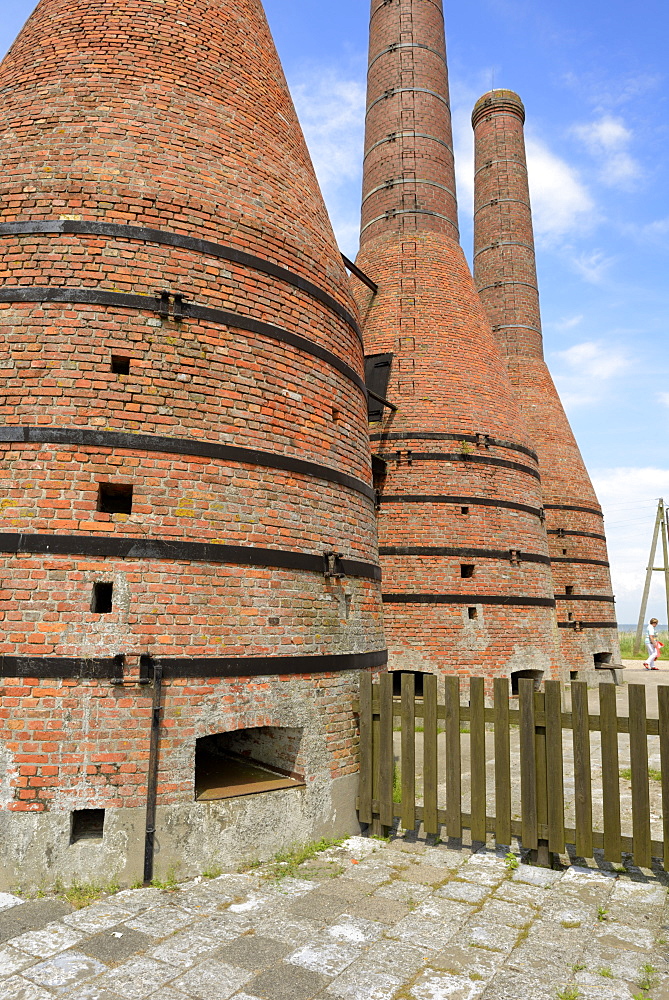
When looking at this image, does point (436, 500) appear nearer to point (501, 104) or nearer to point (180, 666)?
point (180, 666)

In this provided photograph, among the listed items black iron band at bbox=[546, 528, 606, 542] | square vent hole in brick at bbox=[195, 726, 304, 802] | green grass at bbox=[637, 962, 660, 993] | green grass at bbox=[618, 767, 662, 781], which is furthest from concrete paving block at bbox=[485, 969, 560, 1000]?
black iron band at bbox=[546, 528, 606, 542]

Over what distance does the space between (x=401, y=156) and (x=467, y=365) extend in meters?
5.81

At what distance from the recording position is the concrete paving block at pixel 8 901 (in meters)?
4.30

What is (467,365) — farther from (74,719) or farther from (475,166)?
(475,166)

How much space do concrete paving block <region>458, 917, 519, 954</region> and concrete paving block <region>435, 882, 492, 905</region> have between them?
1.07 ft

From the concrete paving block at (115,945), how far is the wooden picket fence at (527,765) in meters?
2.51

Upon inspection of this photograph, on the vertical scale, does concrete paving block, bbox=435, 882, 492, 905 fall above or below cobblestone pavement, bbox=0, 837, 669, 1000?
below

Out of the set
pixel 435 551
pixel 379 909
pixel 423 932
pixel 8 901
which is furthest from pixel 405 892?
pixel 435 551

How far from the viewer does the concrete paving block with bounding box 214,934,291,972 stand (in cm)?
360

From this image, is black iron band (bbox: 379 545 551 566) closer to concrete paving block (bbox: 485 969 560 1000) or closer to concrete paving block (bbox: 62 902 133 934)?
concrete paving block (bbox: 62 902 133 934)

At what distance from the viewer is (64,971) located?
351cm

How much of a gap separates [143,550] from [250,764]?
97.8 inches

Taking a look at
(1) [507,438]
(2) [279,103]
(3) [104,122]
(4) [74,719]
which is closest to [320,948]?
(4) [74,719]

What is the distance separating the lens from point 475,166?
22.7m
